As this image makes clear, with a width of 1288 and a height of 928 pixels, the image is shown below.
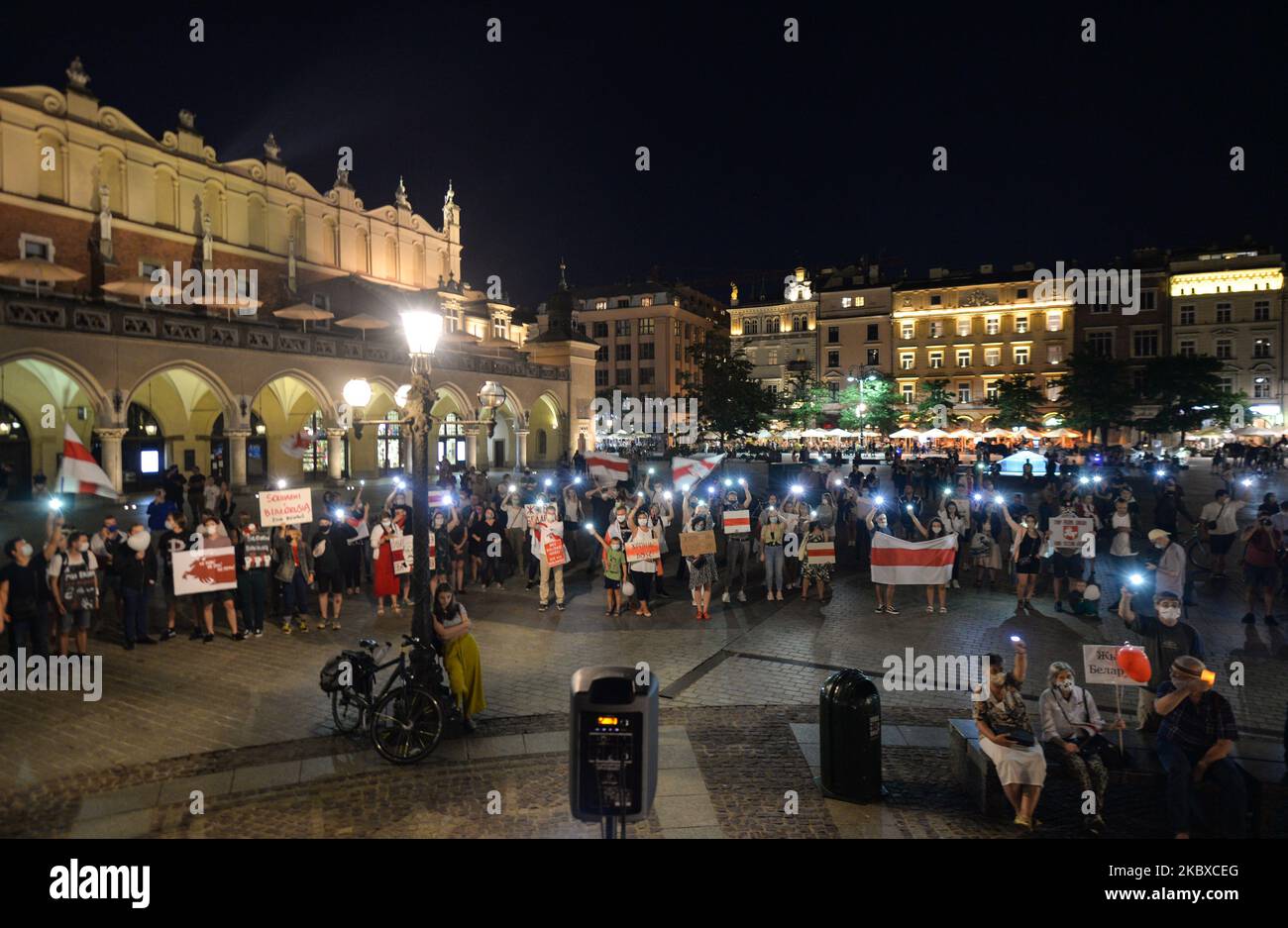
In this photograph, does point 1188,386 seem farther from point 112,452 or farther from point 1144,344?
point 112,452

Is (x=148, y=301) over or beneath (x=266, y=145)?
beneath

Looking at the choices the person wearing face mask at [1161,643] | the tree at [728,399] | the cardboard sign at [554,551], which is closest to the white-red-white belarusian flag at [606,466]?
the cardboard sign at [554,551]

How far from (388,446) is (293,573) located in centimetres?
2965

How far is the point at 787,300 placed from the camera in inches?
3314

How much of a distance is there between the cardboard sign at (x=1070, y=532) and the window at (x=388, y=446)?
108 feet

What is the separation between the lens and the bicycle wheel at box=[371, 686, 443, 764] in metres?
7.14

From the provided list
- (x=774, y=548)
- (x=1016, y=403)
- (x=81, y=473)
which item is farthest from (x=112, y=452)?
(x=1016, y=403)

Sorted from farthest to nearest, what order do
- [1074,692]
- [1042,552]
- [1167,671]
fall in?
1. [1042,552]
2. [1167,671]
3. [1074,692]

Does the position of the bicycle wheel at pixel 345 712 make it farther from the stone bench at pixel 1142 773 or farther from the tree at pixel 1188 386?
the tree at pixel 1188 386

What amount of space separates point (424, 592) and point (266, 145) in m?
41.7

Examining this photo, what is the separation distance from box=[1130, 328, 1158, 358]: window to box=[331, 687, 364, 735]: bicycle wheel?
257 feet

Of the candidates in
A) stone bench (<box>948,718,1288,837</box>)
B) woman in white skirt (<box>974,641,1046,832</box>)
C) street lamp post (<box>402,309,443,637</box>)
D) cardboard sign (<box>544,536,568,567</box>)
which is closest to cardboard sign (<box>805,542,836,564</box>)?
cardboard sign (<box>544,536,568,567</box>)
